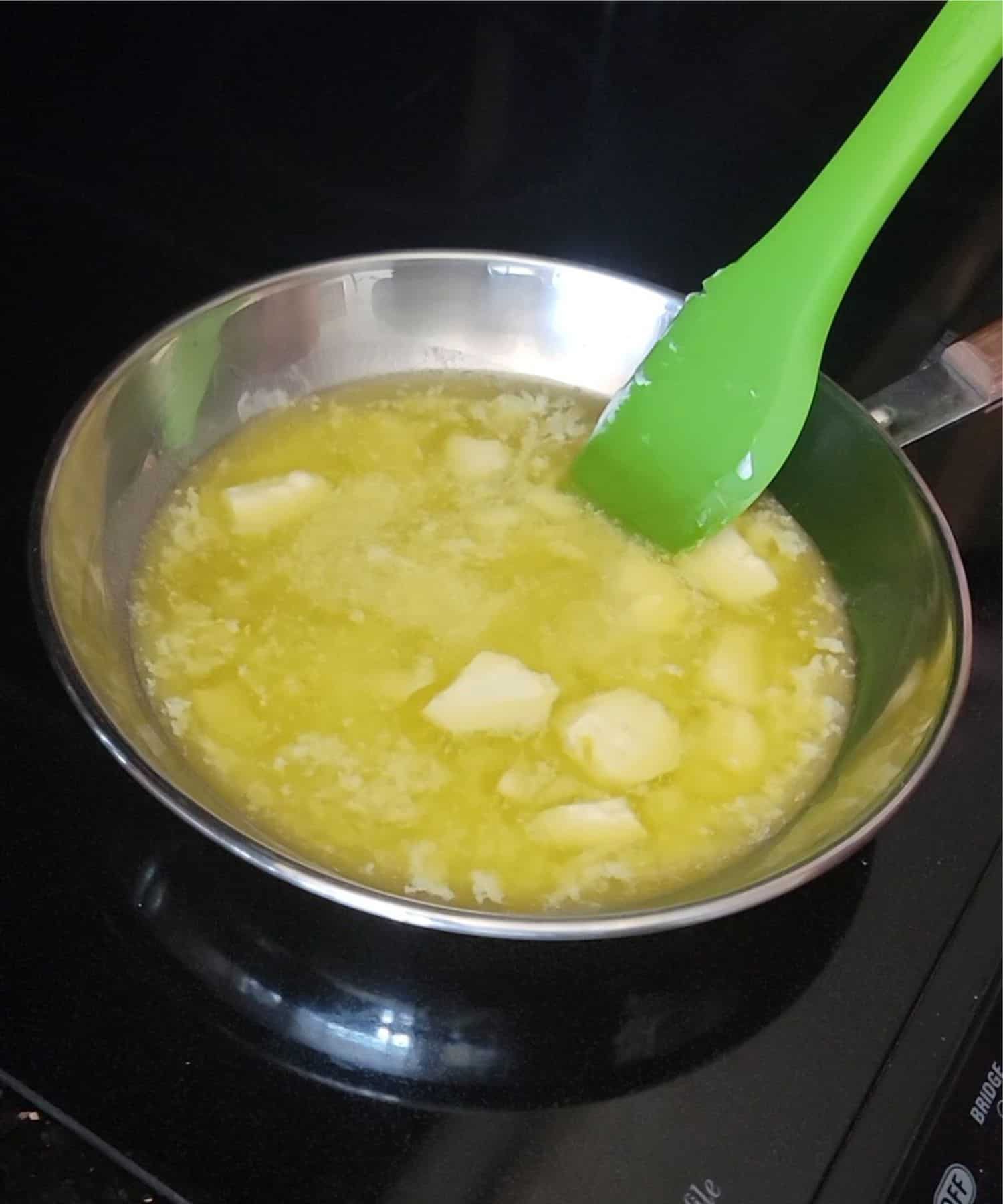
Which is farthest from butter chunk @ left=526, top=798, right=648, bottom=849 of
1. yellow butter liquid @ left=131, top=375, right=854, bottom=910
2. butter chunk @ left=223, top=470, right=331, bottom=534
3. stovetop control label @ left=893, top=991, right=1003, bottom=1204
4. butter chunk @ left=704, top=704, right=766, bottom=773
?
butter chunk @ left=223, top=470, right=331, bottom=534

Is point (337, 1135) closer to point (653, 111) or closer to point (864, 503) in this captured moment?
point (864, 503)

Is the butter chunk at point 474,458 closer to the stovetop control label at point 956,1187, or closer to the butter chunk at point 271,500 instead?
the butter chunk at point 271,500

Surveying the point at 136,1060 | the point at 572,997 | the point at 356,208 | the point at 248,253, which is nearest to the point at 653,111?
the point at 356,208

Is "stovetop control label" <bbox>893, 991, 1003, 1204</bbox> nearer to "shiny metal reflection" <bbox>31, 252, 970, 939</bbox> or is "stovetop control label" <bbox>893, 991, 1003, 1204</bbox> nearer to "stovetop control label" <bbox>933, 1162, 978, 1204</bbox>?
"stovetop control label" <bbox>933, 1162, 978, 1204</bbox>

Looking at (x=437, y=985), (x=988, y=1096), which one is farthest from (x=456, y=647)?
(x=988, y=1096)

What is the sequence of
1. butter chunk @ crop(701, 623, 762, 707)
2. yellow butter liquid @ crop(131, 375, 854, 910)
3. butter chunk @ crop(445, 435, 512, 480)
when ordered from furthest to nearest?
butter chunk @ crop(445, 435, 512, 480), butter chunk @ crop(701, 623, 762, 707), yellow butter liquid @ crop(131, 375, 854, 910)

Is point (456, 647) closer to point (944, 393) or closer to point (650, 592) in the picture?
point (650, 592)

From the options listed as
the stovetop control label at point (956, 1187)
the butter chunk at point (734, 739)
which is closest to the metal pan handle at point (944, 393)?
the butter chunk at point (734, 739)
